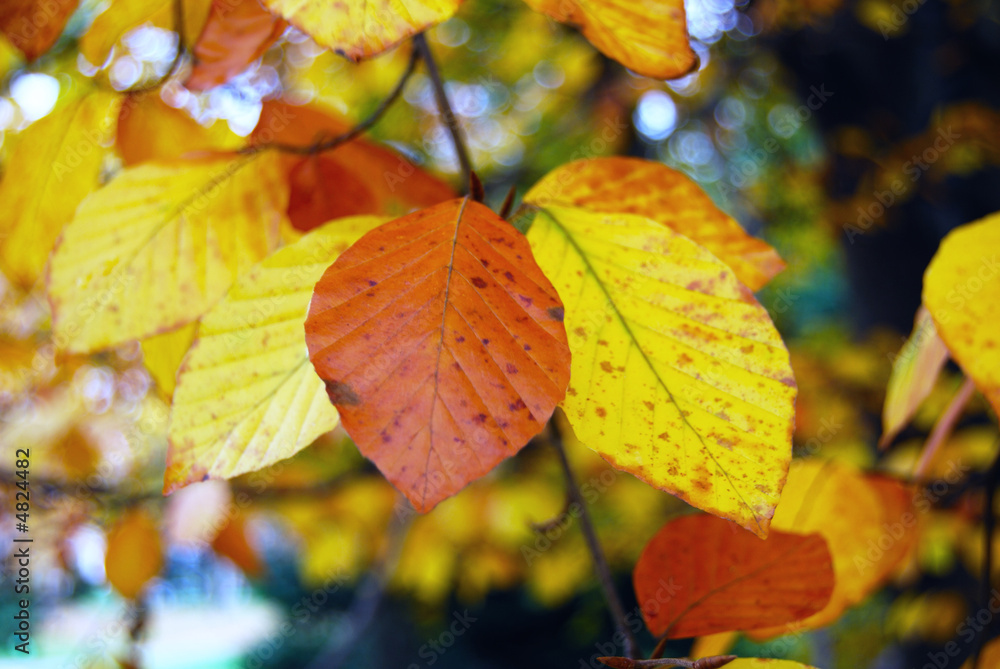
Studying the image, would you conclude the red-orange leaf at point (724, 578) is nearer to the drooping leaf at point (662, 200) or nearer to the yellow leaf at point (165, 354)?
the drooping leaf at point (662, 200)

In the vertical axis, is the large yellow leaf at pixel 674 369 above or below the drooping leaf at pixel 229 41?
below

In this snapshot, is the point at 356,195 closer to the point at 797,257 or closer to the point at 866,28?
the point at 866,28

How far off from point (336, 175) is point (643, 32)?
23 cm

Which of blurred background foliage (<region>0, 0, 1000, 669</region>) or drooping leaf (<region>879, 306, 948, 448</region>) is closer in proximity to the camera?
drooping leaf (<region>879, 306, 948, 448</region>)

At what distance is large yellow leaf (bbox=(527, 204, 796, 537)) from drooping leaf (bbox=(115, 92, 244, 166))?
346 millimetres

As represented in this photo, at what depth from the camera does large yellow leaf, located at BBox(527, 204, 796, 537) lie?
10.5 inches

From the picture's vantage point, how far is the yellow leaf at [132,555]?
3.14ft

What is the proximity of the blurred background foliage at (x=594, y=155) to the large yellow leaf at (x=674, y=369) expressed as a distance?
0.76m

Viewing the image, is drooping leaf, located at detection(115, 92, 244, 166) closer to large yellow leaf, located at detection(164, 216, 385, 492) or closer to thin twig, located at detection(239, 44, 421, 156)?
thin twig, located at detection(239, 44, 421, 156)

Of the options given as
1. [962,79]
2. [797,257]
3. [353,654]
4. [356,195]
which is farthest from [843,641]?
[356,195]

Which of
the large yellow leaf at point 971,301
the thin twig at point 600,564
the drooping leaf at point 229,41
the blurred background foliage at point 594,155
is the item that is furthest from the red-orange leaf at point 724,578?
the blurred background foliage at point 594,155

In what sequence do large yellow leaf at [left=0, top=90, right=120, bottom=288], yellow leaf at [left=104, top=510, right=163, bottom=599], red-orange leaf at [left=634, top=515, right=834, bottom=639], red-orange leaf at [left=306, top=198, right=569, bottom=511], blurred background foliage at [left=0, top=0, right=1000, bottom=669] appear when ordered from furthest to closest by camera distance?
1. blurred background foliage at [left=0, top=0, right=1000, bottom=669]
2. yellow leaf at [left=104, top=510, right=163, bottom=599]
3. large yellow leaf at [left=0, top=90, right=120, bottom=288]
4. red-orange leaf at [left=634, top=515, right=834, bottom=639]
5. red-orange leaf at [left=306, top=198, right=569, bottom=511]

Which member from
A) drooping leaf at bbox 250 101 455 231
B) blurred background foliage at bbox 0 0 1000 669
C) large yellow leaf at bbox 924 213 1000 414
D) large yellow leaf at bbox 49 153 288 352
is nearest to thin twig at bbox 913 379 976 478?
large yellow leaf at bbox 924 213 1000 414

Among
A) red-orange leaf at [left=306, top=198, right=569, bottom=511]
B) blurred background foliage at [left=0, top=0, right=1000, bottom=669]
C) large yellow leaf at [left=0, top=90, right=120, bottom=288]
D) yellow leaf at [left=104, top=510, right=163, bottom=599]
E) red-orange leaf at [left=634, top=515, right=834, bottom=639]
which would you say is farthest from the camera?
blurred background foliage at [left=0, top=0, right=1000, bottom=669]
